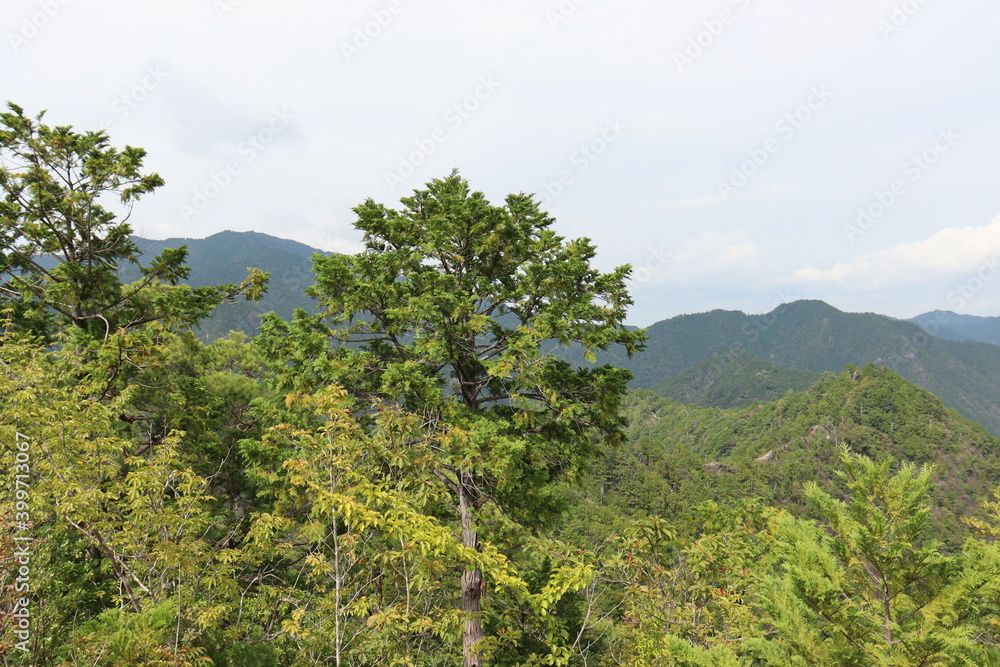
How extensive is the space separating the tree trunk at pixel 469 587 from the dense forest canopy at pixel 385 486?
1.9 inches

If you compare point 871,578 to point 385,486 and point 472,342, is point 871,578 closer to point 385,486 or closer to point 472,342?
point 385,486

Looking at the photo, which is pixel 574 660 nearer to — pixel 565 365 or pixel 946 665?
pixel 565 365

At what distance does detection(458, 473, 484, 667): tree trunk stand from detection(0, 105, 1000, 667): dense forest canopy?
0.05 metres

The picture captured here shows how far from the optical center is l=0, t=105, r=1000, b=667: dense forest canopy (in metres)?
3.39

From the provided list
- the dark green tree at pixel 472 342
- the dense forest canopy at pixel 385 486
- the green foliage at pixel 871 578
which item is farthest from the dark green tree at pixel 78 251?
the green foliage at pixel 871 578

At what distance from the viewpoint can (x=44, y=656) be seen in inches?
150

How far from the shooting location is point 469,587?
779 centimetres

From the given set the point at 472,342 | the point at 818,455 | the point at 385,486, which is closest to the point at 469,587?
the point at 385,486

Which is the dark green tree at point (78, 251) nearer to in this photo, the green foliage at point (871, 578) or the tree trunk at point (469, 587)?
the tree trunk at point (469, 587)

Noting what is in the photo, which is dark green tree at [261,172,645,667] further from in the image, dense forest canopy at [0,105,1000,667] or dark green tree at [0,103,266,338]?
dark green tree at [0,103,266,338]

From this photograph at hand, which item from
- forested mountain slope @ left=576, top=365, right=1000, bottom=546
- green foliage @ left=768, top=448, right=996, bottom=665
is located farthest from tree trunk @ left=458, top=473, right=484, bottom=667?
forested mountain slope @ left=576, top=365, right=1000, bottom=546

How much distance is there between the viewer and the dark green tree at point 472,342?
764 cm

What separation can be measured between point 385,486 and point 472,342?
3955 millimetres

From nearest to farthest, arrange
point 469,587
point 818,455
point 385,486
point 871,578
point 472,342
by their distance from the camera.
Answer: point 871,578, point 385,486, point 469,587, point 472,342, point 818,455
